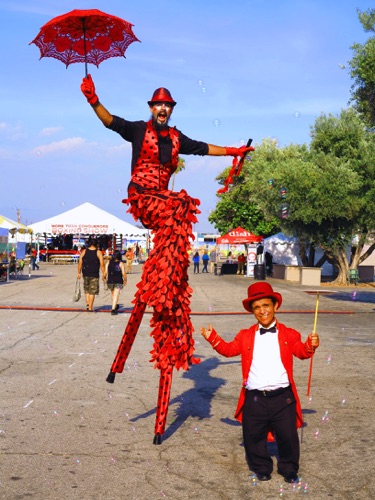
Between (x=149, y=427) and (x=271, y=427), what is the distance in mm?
1311

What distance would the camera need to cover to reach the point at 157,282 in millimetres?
4973

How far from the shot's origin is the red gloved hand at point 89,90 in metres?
4.89

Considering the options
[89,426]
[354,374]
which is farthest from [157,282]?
[354,374]

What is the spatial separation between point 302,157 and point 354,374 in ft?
82.4

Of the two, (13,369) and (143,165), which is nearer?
(143,165)

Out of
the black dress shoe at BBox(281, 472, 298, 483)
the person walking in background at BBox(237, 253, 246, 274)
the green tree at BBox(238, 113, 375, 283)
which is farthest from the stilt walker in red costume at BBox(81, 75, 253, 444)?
the person walking in background at BBox(237, 253, 246, 274)

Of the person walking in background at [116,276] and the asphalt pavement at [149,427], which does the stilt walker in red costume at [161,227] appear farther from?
the person walking in background at [116,276]

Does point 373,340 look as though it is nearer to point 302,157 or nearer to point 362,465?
point 362,465

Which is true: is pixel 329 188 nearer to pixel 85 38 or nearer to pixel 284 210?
pixel 284 210

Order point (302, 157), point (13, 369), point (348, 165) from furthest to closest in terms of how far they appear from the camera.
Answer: point (302, 157), point (348, 165), point (13, 369)

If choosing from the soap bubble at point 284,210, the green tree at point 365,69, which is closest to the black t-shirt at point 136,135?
the green tree at point 365,69

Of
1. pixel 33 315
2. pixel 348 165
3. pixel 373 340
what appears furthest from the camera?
pixel 348 165

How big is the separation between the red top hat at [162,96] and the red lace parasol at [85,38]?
2.06ft

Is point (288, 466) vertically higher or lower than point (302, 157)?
lower
